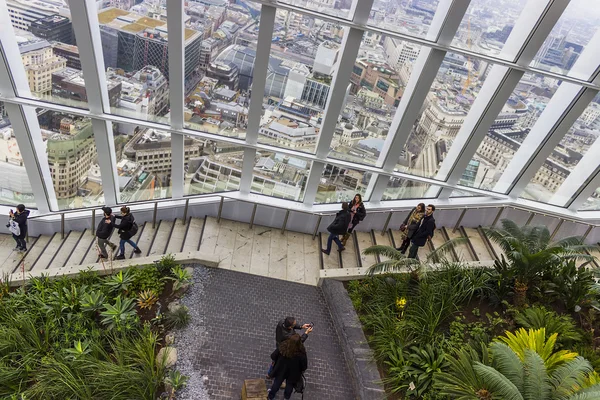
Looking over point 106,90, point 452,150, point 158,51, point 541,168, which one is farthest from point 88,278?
point 541,168

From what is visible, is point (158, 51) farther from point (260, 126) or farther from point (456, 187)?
point (456, 187)

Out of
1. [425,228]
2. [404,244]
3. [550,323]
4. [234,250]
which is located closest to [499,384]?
[550,323]

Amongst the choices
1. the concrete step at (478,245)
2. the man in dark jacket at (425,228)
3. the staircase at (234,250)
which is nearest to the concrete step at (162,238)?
the staircase at (234,250)

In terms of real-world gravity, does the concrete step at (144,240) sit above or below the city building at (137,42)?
below

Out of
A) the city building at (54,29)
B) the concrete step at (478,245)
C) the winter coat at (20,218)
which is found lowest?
the winter coat at (20,218)

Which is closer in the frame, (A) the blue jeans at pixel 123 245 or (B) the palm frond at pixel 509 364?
(B) the palm frond at pixel 509 364

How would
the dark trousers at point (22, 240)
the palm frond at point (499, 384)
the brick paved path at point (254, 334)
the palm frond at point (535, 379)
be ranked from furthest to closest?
the dark trousers at point (22, 240)
the brick paved path at point (254, 334)
the palm frond at point (535, 379)
the palm frond at point (499, 384)

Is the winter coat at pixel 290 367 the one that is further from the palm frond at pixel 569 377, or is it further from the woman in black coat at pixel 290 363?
the palm frond at pixel 569 377

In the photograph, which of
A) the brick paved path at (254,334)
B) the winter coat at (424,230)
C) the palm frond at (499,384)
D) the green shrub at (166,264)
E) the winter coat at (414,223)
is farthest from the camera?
the winter coat at (414,223)
